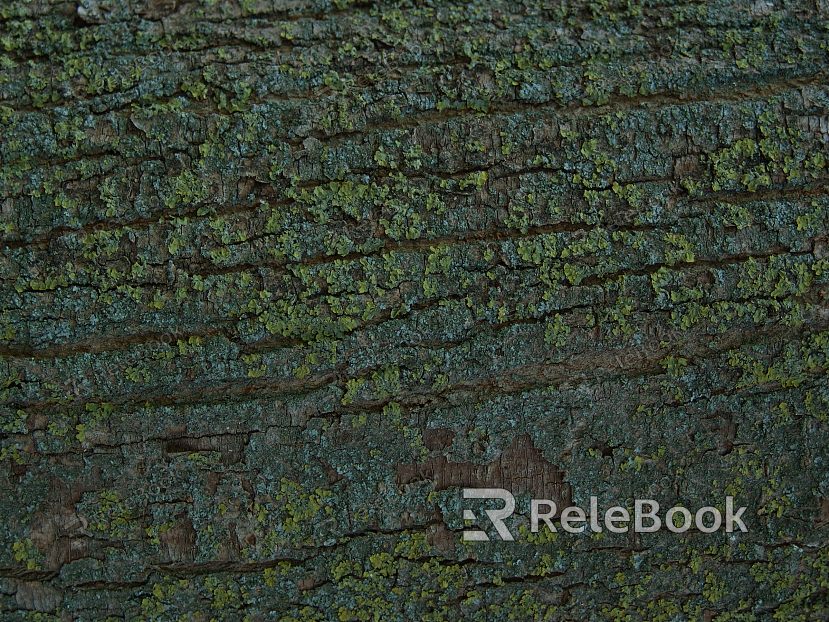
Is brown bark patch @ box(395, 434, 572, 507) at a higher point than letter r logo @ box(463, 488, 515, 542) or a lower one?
higher

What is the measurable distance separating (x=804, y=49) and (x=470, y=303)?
1.28 metres

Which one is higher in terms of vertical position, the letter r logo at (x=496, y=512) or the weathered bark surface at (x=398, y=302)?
the weathered bark surface at (x=398, y=302)

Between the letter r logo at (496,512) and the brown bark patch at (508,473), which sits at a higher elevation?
the brown bark patch at (508,473)

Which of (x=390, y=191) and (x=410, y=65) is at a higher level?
(x=410, y=65)

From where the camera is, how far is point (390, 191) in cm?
156

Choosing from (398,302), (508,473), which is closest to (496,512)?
(508,473)

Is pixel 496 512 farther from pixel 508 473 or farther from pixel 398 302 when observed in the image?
pixel 398 302

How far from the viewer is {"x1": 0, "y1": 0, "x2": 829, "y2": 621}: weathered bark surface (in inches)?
61.2

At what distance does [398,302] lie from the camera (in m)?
1.55

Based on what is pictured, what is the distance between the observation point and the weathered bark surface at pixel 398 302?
156 cm

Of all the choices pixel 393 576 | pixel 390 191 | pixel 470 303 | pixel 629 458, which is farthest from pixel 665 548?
pixel 390 191

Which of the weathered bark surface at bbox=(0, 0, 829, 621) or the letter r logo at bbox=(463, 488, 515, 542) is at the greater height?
the weathered bark surface at bbox=(0, 0, 829, 621)

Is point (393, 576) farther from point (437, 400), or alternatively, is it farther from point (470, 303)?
point (470, 303)

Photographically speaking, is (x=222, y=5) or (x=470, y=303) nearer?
(x=470, y=303)
